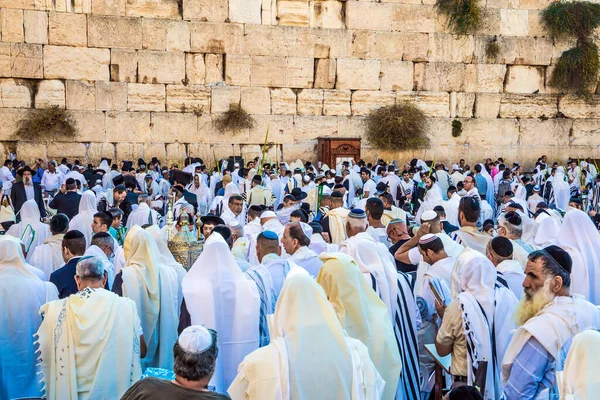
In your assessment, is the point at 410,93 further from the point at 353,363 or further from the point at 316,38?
the point at 353,363

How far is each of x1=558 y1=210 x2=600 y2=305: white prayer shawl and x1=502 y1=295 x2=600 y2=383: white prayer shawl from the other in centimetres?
259

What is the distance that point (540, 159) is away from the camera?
67.0 ft

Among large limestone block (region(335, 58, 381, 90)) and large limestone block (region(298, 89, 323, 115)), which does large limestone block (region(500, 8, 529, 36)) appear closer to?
large limestone block (region(335, 58, 381, 90))

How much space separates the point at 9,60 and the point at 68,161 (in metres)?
2.70

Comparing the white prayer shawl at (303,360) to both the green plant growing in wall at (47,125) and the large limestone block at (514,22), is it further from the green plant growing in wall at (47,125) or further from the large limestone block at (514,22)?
the large limestone block at (514,22)

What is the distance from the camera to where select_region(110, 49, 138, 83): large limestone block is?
1817 cm

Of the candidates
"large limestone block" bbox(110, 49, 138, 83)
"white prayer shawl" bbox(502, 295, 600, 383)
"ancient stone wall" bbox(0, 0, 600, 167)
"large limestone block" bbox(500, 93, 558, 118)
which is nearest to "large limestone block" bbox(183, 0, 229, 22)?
"ancient stone wall" bbox(0, 0, 600, 167)

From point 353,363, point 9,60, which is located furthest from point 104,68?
point 353,363

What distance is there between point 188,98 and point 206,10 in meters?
2.26

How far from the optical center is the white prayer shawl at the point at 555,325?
3.72 meters

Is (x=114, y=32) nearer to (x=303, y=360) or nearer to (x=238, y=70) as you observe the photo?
(x=238, y=70)

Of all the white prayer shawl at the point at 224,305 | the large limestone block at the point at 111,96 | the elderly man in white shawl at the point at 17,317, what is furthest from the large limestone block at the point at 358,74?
the white prayer shawl at the point at 224,305

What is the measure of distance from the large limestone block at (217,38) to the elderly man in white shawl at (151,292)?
1388 centimetres

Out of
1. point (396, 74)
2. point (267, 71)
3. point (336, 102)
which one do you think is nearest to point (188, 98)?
point (267, 71)
